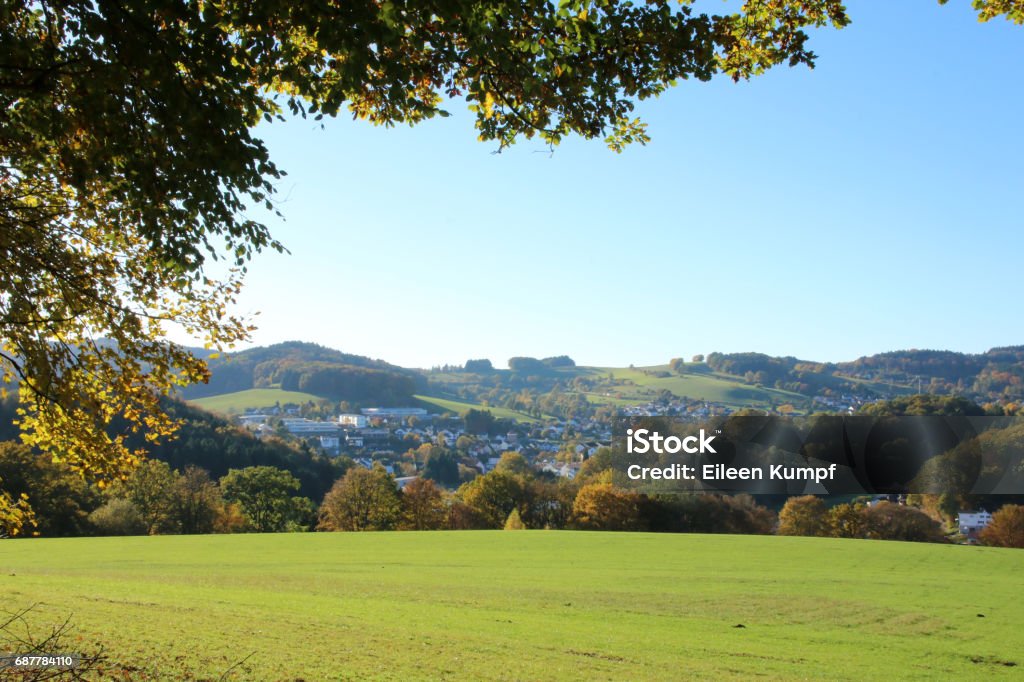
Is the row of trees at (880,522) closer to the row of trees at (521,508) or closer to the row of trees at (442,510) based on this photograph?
the row of trees at (442,510)

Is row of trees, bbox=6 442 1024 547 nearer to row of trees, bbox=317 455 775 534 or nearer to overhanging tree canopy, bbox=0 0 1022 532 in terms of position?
row of trees, bbox=317 455 775 534

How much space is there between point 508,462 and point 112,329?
367 feet

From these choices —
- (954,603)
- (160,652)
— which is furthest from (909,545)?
(160,652)

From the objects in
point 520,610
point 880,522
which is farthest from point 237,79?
point 880,522

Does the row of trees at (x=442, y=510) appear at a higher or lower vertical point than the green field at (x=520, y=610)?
lower

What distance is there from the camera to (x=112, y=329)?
32.9 ft

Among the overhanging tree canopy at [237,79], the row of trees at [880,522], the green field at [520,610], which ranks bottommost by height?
the row of trees at [880,522]

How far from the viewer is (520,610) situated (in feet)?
75.1

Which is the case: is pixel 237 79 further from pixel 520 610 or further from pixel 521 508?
pixel 521 508

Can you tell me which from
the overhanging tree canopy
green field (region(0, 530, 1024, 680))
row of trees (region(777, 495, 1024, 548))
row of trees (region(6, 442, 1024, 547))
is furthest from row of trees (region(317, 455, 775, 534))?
the overhanging tree canopy

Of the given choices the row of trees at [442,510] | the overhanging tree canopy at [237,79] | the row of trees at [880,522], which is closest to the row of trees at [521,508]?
the row of trees at [442,510]

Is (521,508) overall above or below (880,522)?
below

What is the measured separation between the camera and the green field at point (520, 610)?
565 inches

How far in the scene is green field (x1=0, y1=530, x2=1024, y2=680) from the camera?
1435 cm
